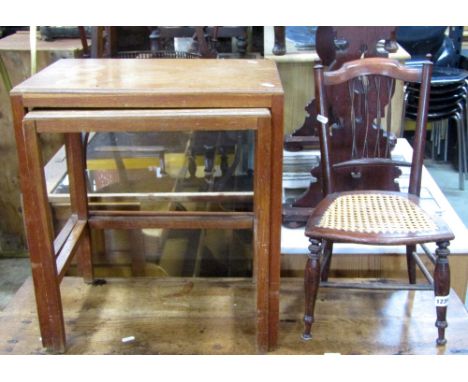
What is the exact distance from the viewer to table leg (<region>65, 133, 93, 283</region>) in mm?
1371

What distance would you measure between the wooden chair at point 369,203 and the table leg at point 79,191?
0.58m

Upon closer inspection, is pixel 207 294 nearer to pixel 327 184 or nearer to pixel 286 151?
pixel 327 184

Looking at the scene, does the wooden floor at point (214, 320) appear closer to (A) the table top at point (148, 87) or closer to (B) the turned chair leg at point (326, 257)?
(B) the turned chair leg at point (326, 257)

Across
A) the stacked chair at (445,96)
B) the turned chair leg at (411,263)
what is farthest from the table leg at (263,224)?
the stacked chair at (445,96)

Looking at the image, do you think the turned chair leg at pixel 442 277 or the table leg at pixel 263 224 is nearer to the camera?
the table leg at pixel 263 224

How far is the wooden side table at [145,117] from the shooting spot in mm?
962

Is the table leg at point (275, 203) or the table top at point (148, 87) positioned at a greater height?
the table top at point (148, 87)

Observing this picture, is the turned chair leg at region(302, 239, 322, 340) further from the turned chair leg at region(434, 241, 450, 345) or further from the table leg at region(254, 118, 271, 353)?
the turned chair leg at region(434, 241, 450, 345)

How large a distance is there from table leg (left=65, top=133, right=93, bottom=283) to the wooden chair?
1.92ft

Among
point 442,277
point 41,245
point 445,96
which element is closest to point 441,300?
point 442,277

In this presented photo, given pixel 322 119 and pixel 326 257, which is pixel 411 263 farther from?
pixel 322 119

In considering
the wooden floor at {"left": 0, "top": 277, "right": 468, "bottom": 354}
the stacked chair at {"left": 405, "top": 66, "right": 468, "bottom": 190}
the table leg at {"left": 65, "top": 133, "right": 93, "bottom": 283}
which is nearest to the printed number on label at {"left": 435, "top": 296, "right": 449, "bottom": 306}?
the wooden floor at {"left": 0, "top": 277, "right": 468, "bottom": 354}
